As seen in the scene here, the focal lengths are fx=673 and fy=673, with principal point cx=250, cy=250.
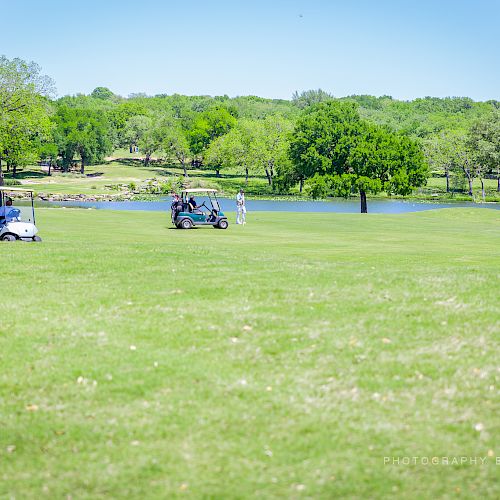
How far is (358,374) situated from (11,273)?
34.7 feet

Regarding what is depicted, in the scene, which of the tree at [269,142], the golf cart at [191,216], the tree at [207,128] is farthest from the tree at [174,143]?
the golf cart at [191,216]

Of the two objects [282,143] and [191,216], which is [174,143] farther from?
[191,216]

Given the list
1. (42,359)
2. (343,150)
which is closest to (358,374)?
(42,359)

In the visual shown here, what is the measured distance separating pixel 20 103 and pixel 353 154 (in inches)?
1420

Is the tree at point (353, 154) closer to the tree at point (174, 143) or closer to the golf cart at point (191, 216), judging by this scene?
the golf cart at point (191, 216)

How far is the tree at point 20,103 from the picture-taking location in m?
65.3

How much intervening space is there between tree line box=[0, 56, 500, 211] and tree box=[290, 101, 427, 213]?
0.12 meters

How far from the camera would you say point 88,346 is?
11.3 m

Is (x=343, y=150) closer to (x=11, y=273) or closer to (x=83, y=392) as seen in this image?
(x=11, y=273)

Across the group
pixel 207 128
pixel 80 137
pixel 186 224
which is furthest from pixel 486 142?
pixel 186 224

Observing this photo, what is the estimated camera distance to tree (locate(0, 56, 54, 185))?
6531cm

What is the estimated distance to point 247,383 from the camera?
9.89m

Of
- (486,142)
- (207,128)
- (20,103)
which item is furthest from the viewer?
(207,128)

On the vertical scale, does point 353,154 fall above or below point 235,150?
below
